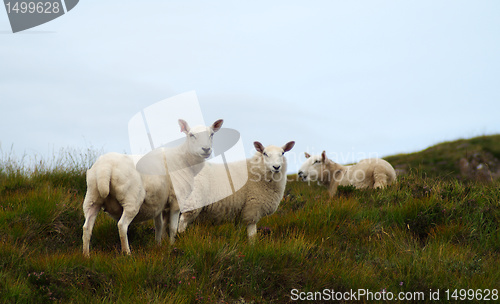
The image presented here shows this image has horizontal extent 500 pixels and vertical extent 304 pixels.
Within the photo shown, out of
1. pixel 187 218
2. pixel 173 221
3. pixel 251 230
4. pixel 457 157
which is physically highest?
pixel 173 221

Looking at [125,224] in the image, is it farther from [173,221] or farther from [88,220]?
[173,221]

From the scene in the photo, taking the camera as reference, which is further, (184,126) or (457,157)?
(457,157)

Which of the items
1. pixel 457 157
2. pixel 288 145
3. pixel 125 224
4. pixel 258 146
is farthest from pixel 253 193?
pixel 457 157

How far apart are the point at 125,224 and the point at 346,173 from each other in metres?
8.51

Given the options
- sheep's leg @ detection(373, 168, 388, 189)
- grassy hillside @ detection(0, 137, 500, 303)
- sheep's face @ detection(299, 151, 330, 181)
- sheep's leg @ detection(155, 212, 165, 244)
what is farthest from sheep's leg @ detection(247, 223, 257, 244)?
sheep's face @ detection(299, 151, 330, 181)

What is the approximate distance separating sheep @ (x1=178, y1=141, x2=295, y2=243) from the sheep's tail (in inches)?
65.4

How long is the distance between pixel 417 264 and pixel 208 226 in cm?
309

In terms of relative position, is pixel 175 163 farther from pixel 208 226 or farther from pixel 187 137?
pixel 208 226

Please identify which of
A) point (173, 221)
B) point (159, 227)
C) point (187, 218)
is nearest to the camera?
point (173, 221)

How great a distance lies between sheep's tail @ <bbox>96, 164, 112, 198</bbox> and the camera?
5344 mm

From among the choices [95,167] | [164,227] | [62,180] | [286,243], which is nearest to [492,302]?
[286,243]

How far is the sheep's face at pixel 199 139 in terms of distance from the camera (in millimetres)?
6316

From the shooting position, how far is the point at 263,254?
5.55 meters

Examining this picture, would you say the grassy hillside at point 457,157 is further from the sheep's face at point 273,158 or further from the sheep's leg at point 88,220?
the sheep's leg at point 88,220
